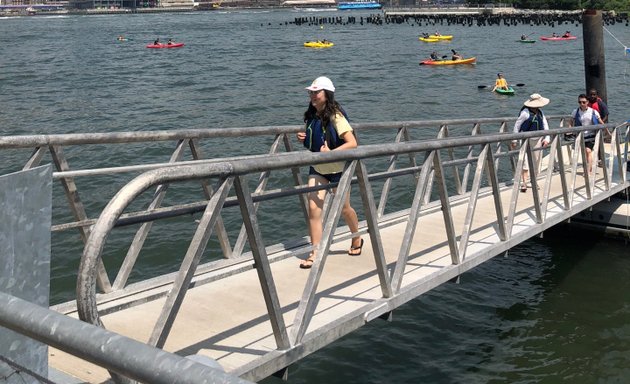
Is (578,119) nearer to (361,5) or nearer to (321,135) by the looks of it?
(321,135)

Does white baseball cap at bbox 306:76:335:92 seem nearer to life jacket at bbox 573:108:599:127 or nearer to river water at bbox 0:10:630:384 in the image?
river water at bbox 0:10:630:384

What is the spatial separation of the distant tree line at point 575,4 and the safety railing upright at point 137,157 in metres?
93.9

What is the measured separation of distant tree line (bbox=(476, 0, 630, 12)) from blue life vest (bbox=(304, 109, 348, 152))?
369 ft

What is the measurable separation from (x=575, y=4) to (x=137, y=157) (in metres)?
112

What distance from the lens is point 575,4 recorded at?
4744 inches

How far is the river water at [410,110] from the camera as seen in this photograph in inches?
376

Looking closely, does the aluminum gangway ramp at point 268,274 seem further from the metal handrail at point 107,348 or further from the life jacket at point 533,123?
the life jacket at point 533,123

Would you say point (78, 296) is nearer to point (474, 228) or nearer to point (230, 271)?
point (230, 271)

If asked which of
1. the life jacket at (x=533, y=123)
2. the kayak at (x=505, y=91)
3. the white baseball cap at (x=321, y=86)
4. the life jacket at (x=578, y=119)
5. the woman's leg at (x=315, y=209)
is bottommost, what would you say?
the kayak at (x=505, y=91)

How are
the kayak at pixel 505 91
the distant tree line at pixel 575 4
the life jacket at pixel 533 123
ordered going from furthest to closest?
the distant tree line at pixel 575 4 < the kayak at pixel 505 91 < the life jacket at pixel 533 123

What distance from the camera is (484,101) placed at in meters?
36.1

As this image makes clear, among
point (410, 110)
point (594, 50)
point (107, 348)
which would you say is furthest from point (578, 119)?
point (410, 110)

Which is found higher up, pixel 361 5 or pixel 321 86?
pixel 361 5

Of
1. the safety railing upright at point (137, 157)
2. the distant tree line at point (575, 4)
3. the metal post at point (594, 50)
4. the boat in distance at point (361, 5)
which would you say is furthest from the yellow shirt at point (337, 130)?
the boat in distance at point (361, 5)
